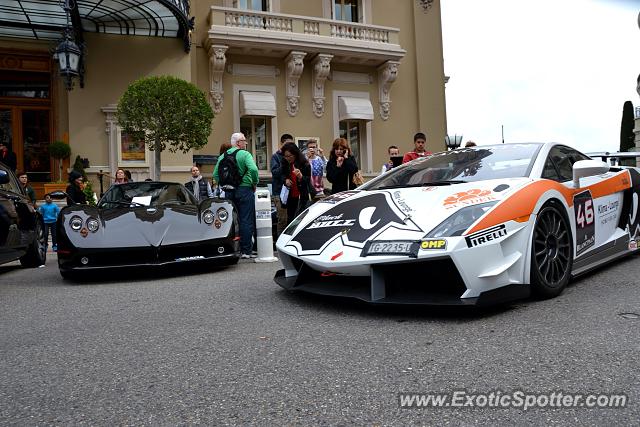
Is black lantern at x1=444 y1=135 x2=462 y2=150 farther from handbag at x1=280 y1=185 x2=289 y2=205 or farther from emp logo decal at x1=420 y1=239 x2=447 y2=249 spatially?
emp logo decal at x1=420 y1=239 x2=447 y2=249

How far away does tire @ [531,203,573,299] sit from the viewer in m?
3.54

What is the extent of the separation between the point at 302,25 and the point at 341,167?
10779 mm

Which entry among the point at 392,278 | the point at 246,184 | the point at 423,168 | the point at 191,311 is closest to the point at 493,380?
the point at 392,278

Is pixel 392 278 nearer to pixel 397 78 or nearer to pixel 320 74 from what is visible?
pixel 320 74

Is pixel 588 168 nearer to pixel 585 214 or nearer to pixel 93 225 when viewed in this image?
pixel 585 214

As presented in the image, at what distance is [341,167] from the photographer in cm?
801

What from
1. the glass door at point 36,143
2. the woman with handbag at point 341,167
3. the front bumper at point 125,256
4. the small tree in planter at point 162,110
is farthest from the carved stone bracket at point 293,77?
the front bumper at point 125,256

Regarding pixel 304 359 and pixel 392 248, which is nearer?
pixel 304 359

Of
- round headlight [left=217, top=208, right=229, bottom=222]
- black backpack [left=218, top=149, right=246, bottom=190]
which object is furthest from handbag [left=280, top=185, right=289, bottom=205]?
round headlight [left=217, top=208, right=229, bottom=222]

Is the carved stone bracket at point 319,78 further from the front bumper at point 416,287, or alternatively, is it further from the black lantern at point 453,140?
the front bumper at point 416,287

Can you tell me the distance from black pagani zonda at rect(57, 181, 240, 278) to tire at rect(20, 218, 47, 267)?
1.82 metres

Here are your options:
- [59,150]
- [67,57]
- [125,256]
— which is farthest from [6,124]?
[125,256]

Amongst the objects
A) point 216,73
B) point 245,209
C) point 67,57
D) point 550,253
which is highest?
point 216,73

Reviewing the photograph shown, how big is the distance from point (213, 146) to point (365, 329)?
14.5m
